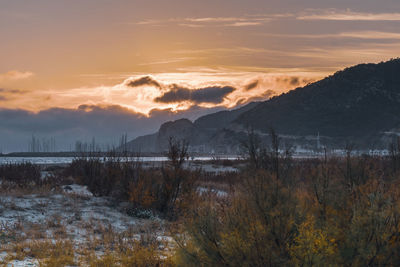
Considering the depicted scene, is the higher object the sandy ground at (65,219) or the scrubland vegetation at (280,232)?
the scrubland vegetation at (280,232)

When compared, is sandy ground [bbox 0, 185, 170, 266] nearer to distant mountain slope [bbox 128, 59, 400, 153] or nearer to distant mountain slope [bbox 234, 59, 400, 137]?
distant mountain slope [bbox 128, 59, 400, 153]

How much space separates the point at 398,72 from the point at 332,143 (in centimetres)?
3929

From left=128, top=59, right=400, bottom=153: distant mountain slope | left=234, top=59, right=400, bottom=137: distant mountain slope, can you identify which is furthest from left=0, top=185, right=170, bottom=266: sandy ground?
left=234, top=59, right=400, bottom=137: distant mountain slope

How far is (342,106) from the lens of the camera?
145250 mm

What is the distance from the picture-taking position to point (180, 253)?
255 inches

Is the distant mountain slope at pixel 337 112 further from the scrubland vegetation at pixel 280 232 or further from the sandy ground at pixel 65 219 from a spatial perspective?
the scrubland vegetation at pixel 280 232

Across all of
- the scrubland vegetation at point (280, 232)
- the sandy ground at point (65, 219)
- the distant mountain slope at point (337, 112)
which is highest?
the distant mountain slope at point (337, 112)

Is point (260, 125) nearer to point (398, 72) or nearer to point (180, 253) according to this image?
point (398, 72)

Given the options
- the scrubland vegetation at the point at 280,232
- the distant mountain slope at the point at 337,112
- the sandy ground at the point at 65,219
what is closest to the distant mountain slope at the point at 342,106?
the distant mountain slope at the point at 337,112

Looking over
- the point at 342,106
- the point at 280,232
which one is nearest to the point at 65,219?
the point at 280,232

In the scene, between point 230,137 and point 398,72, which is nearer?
point 398,72

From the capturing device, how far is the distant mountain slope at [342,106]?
445ft

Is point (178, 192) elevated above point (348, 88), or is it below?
below

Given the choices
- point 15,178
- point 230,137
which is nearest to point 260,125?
point 230,137
